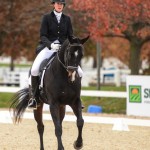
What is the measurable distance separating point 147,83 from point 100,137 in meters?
5.67

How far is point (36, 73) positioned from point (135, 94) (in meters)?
9.32

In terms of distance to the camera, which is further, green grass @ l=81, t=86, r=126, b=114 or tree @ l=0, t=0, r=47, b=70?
tree @ l=0, t=0, r=47, b=70

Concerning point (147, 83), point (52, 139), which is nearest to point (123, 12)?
point (147, 83)

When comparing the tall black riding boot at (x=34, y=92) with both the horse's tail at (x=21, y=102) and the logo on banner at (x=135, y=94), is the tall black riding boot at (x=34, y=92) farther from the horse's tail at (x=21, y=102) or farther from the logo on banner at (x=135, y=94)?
the logo on banner at (x=135, y=94)

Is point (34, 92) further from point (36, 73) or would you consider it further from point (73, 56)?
point (73, 56)

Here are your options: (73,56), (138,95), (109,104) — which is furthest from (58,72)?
(109,104)

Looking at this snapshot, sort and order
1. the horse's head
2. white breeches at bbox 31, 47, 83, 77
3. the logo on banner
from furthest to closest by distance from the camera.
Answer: the logo on banner → white breeches at bbox 31, 47, 83, 77 → the horse's head

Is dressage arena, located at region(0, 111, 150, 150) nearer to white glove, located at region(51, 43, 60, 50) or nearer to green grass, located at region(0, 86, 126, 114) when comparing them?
white glove, located at region(51, 43, 60, 50)

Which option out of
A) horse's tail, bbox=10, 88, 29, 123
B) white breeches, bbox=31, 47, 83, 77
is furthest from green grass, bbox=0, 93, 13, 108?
white breeches, bbox=31, 47, 83, 77

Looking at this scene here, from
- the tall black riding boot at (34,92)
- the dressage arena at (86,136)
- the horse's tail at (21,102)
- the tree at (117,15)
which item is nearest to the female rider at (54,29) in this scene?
the tall black riding boot at (34,92)

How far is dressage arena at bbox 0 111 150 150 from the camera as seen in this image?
1224 cm

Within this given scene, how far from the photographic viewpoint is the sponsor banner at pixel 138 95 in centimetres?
1925

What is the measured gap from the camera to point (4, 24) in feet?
85.2

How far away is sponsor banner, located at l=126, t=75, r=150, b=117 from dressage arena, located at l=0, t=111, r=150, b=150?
2395 millimetres
